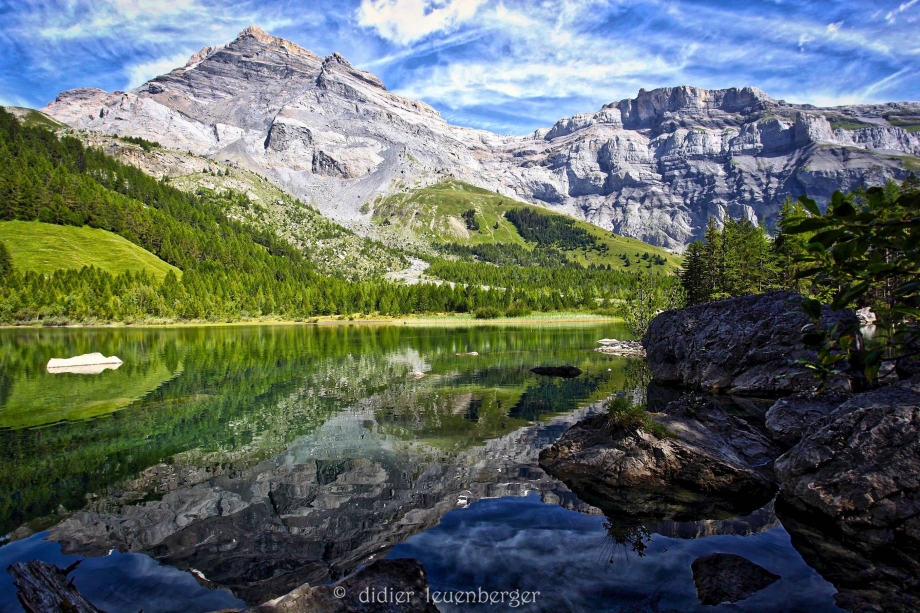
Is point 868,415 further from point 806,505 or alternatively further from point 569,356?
point 569,356

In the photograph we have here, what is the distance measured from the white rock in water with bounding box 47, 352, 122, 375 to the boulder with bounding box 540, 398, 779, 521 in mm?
45631

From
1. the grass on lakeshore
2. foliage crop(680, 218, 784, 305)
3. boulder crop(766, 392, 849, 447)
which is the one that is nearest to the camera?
boulder crop(766, 392, 849, 447)

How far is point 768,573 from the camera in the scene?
10453mm

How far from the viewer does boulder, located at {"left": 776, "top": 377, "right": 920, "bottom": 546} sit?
10.9 metres

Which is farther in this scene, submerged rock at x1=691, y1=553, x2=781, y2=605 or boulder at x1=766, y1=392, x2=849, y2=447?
boulder at x1=766, y1=392, x2=849, y2=447

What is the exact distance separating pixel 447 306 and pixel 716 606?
557 ft

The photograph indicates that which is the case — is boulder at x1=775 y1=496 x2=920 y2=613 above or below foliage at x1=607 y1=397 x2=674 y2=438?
below

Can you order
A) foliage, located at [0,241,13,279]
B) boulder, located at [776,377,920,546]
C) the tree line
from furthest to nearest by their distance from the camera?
foliage, located at [0,241,13,279], the tree line, boulder, located at [776,377,920,546]

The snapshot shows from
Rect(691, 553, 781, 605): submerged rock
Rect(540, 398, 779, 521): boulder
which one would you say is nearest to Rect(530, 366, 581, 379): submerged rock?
Rect(540, 398, 779, 521): boulder

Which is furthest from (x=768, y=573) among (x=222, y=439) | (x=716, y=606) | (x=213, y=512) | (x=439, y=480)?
(x=222, y=439)

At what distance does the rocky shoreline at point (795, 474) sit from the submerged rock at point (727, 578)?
0.12 feet

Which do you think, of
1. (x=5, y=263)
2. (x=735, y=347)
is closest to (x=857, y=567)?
(x=735, y=347)

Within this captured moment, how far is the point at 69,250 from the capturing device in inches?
5891

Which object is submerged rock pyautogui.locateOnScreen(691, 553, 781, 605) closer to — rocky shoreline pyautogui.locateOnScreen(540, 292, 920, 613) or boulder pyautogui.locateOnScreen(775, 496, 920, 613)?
rocky shoreline pyautogui.locateOnScreen(540, 292, 920, 613)
